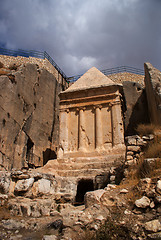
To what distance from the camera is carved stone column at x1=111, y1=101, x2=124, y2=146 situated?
30.8 feet

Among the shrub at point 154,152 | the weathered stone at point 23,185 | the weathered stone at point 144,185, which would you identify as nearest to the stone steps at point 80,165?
the shrub at point 154,152

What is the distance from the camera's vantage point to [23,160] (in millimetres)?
14305

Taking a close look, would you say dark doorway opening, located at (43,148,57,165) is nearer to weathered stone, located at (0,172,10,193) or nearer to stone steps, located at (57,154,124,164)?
stone steps, located at (57,154,124,164)

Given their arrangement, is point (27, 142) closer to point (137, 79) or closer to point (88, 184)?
point (88, 184)

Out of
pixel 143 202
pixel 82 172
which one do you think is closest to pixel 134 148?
pixel 82 172

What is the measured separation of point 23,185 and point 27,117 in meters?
10.4

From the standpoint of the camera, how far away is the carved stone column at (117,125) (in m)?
9.38

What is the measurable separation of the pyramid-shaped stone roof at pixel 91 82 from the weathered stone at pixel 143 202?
24.2ft

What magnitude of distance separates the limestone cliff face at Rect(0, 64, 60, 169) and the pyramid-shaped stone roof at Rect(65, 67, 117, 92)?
15.7 ft

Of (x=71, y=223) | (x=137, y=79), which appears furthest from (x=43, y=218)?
(x=137, y=79)

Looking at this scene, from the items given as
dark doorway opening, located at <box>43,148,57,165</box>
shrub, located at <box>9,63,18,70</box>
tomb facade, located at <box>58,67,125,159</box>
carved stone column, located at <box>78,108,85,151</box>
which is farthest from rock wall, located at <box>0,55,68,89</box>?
carved stone column, located at <box>78,108,85,151</box>

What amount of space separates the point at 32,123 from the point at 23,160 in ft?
9.84

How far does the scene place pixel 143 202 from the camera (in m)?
3.64

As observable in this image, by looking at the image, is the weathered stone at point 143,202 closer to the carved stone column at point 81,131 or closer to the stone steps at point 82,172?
the stone steps at point 82,172
